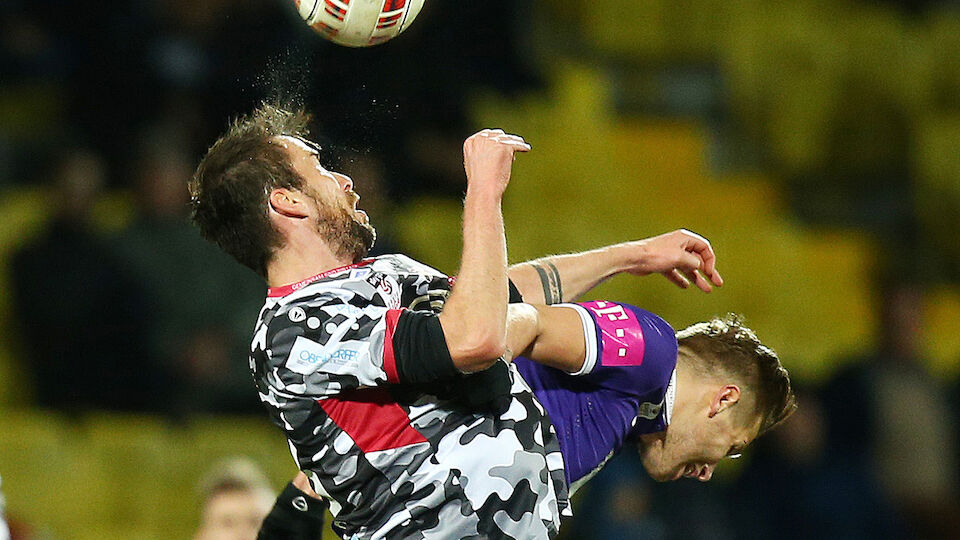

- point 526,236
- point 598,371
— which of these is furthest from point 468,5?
point 598,371

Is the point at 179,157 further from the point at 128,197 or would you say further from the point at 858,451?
the point at 858,451

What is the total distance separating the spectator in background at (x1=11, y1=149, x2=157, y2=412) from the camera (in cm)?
627

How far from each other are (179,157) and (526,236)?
66.8 inches

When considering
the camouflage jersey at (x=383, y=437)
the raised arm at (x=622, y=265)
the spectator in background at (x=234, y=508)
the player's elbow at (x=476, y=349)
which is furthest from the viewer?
the spectator in background at (x=234, y=508)

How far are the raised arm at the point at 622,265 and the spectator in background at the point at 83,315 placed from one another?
11.0 ft

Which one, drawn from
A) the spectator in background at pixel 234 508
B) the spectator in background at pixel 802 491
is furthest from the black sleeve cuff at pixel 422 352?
the spectator in background at pixel 802 491

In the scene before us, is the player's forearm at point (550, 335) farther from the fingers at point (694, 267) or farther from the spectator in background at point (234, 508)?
the spectator in background at point (234, 508)

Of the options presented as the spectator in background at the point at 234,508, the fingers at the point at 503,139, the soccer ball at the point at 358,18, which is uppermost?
the fingers at the point at 503,139

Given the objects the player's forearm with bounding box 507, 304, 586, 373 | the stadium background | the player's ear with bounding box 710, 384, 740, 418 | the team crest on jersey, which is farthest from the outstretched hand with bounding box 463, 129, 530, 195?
the stadium background

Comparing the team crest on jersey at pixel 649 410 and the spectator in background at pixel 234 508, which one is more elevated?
the team crest on jersey at pixel 649 410

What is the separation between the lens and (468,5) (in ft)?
24.5

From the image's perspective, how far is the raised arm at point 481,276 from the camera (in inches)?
103

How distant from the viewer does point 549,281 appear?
3361mm

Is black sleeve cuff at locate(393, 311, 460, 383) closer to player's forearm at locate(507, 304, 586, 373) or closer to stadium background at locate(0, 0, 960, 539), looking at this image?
player's forearm at locate(507, 304, 586, 373)
